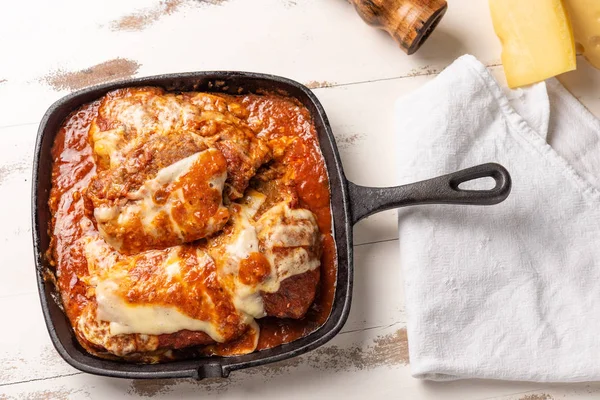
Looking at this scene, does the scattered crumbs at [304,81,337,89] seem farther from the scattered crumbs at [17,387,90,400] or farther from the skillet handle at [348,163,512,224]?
the scattered crumbs at [17,387,90,400]

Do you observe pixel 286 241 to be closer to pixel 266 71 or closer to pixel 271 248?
pixel 271 248

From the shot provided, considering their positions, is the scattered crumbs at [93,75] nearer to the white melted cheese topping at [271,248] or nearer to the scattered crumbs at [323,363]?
the white melted cheese topping at [271,248]

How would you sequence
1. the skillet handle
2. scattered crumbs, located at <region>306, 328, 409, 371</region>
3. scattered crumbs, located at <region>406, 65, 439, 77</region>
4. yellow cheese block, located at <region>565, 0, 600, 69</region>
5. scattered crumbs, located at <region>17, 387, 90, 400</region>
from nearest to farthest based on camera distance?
the skillet handle
scattered crumbs, located at <region>17, 387, 90, 400</region>
scattered crumbs, located at <region>306, 328, 409, 371</region>
yellow cheese block, located at <region>565, 0, 600, 69</region>
scattered crumbs, located at <region>406, 65, 439, 77</region>

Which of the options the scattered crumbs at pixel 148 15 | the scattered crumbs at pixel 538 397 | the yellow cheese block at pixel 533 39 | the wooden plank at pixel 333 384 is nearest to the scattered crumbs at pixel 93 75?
the scattered crumbs at pixel 148 15

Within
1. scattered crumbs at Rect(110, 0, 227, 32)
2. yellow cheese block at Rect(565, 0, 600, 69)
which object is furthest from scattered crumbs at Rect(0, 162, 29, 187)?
yellow cheese block at Rect(565, 0, 600, 69)

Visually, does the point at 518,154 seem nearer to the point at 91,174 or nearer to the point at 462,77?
the point at 462,77
